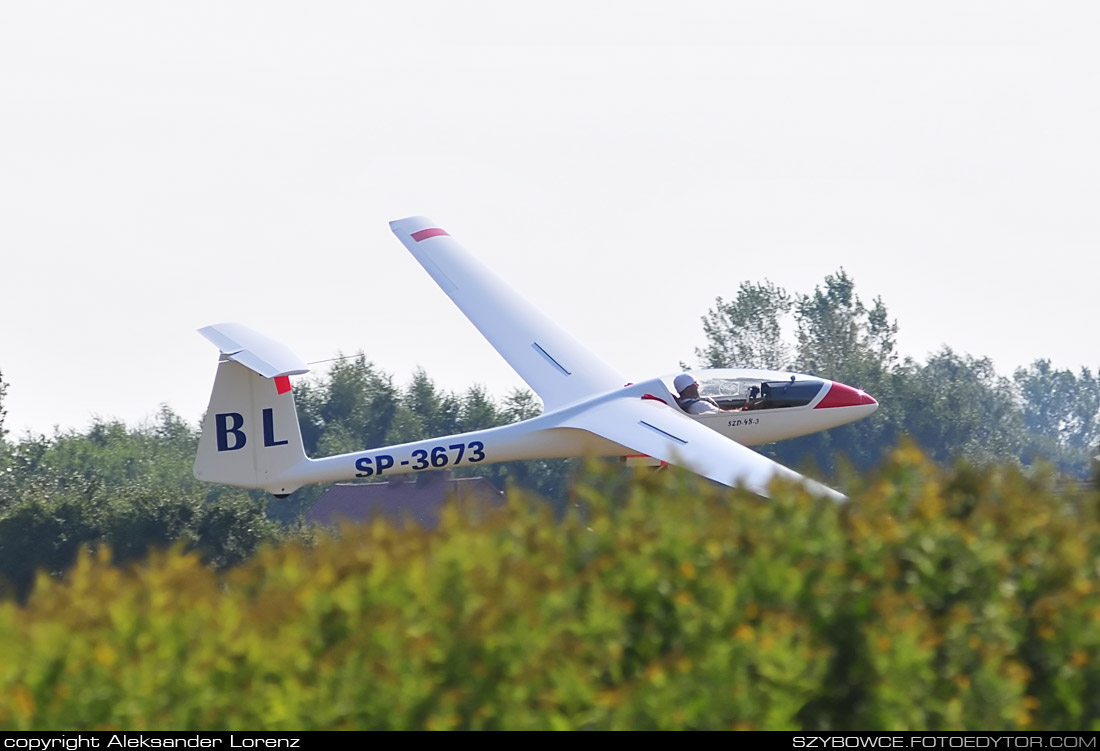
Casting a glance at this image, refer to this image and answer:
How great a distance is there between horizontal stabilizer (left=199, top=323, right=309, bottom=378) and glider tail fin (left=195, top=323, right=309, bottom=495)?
1.26 m

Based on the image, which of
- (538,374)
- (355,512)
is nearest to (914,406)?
(355,512)

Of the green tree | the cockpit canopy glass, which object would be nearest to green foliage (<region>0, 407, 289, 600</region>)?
the cockpit canopy glass

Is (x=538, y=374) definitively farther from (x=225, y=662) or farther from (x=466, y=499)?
(x=225, y=662)

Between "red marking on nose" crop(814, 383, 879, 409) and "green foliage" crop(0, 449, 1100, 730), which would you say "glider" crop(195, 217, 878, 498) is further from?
"green foliage" crop(0, 449, 1100, 730)

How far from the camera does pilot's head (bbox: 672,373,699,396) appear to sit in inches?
881

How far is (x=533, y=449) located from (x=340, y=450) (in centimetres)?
6253

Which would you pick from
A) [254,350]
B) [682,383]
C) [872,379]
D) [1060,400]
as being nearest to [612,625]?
[254,350]

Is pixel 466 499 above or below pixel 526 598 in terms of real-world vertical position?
above

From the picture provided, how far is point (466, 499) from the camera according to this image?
7520 mm

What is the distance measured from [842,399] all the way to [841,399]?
3 cm

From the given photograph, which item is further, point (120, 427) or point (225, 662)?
point (120, 427)

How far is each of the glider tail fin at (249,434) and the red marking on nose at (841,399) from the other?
27.8ft
